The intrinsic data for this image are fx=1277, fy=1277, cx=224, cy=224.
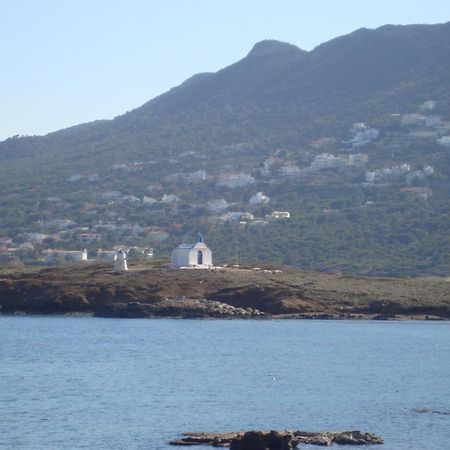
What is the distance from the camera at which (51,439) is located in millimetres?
33000

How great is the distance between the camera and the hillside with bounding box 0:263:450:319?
7700 cm

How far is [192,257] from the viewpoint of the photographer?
87938 mm

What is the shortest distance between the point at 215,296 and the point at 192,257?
9.58 metres

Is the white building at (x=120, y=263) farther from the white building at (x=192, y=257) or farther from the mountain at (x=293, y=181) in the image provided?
the mountain at (x=293, y=181)

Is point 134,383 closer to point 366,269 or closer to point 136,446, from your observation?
point 136,446

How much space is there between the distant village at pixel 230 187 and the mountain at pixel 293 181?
29cm

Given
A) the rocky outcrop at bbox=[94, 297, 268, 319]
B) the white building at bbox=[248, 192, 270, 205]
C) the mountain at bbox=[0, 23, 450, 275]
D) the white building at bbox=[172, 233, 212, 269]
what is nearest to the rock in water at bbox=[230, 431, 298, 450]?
the rocky outcrop at bbox=[94, 297, 268, 319]

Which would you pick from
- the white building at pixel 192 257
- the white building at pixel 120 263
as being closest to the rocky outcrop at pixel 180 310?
the white building at pixel 120 263

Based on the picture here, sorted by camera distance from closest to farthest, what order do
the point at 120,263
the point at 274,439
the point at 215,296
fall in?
the point at 274,439 < the point at 215,296 < the point at 120,263

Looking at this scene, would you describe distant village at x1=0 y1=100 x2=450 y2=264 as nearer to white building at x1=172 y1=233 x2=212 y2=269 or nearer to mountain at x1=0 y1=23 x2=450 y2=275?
mountain at x1=0 y1=23 x2=450 y2=275

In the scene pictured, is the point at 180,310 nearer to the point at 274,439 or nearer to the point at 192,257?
the point at 192,257

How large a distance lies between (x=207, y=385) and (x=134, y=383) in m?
2.53

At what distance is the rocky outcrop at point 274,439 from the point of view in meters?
30.3

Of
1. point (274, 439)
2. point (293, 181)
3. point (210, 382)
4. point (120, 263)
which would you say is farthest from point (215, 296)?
point (293, 181)
